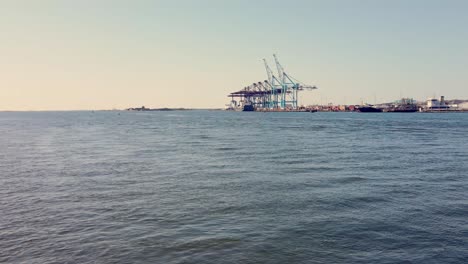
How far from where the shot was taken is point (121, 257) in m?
13.0

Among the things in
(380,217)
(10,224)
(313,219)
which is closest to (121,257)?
(10,224)

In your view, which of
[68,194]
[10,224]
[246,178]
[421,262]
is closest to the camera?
[421,262]

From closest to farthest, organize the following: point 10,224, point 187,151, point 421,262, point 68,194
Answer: point 421,262, point 10,224, point 68,194, point 187,151

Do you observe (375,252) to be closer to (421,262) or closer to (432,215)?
(421,262)

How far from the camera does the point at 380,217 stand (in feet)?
57.6

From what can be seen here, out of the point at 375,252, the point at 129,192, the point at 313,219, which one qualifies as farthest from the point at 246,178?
the point at 375,252

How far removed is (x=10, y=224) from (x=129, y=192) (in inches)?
261

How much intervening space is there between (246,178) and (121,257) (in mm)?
14245

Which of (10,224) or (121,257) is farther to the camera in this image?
(10,224)

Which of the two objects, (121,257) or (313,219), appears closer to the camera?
(121,257)

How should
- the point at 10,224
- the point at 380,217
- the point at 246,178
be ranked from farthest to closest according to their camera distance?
the point at 246,178 → the point at 380,217 → the point at 10,224

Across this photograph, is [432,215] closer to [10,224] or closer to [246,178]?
[246,178]

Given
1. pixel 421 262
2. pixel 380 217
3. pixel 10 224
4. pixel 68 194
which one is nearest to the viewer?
pixel 421 262

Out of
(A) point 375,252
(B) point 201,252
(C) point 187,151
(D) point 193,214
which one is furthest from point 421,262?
(C) point 187,151
